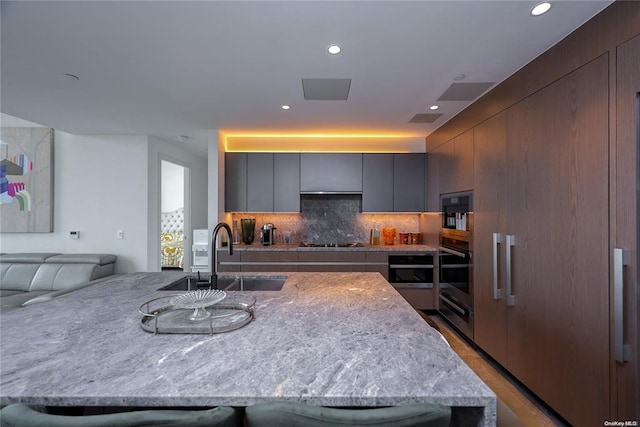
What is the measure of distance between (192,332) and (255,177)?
123 inches

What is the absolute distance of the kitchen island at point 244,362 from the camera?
74 cm

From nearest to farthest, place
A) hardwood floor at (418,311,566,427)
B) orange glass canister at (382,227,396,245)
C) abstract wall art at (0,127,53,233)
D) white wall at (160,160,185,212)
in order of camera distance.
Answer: hardwood floor at (418,311,566,427) < abstract wall art at (0,127,53,233) < orange glass canister at (382,227,396,245) < white wall at (160,160,185,212)

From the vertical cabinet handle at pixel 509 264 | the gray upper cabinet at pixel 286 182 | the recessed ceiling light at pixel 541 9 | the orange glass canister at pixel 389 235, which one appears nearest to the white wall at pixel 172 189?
the gray upper cabinet at pixel 286 182

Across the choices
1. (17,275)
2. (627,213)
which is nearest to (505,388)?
(627,213)

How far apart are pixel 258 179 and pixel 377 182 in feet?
5.68

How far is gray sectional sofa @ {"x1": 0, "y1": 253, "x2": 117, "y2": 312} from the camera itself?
11.2ft

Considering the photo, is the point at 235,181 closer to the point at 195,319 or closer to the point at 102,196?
the point at 102,196

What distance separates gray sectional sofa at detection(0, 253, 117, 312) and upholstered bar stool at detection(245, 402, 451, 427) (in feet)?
11.9

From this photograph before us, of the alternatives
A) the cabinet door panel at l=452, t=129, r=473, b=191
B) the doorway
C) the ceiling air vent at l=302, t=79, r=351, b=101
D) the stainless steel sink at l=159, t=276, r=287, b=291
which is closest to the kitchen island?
the stainless steel sink at l=159, t=276, r=287, b=291

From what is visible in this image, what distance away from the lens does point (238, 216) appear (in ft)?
14.0

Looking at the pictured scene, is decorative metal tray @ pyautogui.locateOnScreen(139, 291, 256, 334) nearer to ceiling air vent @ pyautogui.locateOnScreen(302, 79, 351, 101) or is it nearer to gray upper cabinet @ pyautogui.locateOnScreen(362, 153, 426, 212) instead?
ceiling air vent @ pyautogui.locateOnScreen(302, 79, 351, 101)

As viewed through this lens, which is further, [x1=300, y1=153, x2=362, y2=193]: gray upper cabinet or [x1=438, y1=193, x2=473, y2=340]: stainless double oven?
[x1=300, y1=153, x2=362, y2=193]: gray upper cabinet

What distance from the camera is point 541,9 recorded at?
152cm

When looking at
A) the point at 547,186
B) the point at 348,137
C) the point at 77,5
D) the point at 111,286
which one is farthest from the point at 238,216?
the point at 547,186
